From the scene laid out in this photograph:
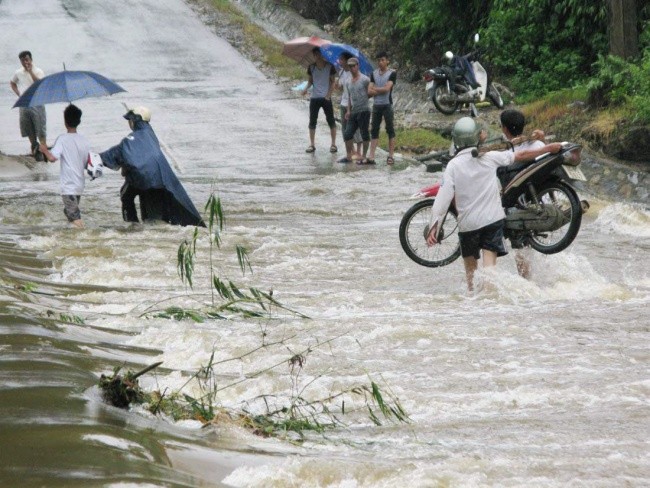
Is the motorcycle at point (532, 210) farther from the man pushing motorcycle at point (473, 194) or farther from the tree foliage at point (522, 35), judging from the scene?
the tree foliage at point (522, 35)

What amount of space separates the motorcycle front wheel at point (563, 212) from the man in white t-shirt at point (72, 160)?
5.26 m

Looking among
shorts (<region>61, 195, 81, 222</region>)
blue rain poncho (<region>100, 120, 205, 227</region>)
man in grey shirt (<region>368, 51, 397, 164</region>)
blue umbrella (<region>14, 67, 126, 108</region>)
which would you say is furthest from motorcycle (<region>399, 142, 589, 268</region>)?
man in grey shirt (<region>368, 51, 397, 164</region>)

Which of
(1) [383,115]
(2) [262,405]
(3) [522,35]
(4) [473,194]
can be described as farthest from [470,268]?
(3) [522,35]

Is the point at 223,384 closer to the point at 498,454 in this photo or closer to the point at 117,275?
the point at 498,454

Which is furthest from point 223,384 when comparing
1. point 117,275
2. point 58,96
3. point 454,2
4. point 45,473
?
point 454,2

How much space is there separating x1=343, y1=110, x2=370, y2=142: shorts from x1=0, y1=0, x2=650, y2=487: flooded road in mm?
792

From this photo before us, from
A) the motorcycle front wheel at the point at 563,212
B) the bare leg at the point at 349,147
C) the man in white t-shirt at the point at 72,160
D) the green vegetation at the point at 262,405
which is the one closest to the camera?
the green vegetation at the point at 262,405

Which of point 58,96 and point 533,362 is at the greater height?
point 58,96

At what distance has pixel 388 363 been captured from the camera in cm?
718

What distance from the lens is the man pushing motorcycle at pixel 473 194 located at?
950cm

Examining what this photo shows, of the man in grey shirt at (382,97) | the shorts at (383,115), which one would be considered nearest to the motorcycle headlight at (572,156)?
the man in grey shirt at (382,97)

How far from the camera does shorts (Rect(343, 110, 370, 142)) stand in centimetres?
1820

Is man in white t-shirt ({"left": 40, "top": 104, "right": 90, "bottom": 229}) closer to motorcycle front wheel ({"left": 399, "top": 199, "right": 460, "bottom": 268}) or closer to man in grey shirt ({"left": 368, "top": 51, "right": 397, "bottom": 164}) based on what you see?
motorcycle front wheel ({"left": 399, "top": 199, "right": 460, "bottom": 268})

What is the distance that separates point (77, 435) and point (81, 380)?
3.66ft
